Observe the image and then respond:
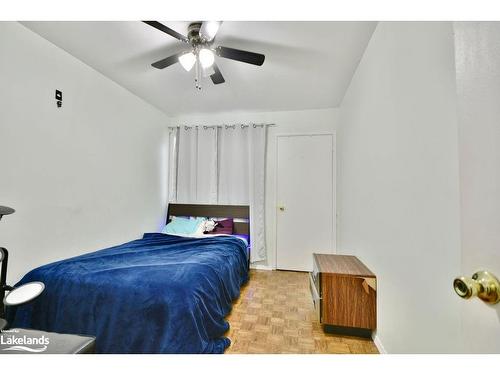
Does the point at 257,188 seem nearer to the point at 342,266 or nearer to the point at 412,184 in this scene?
the point at 342,266

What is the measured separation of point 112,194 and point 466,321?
3083 mm

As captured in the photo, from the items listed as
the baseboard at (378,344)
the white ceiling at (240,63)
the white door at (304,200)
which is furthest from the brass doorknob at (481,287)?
the white door at (304,200)

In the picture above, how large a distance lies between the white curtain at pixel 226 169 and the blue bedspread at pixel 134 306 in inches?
66.8

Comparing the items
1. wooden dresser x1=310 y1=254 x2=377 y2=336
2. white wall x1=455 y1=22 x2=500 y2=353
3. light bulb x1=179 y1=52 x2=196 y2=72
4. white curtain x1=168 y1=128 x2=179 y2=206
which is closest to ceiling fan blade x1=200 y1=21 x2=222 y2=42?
light bulb x1=179 y1=52 x2=196 y2=72

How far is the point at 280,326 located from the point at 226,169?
2349 mm

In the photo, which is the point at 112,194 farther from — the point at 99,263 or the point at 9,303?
the point at 9,303

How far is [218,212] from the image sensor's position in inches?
138

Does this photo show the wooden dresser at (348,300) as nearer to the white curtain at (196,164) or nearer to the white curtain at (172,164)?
the white curtain at (196,164)

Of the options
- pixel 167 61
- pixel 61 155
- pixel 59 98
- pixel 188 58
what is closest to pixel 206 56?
pixel 188 58

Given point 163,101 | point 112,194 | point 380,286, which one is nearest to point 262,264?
point 380,286

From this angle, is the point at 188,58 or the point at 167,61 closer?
the point at 188,58

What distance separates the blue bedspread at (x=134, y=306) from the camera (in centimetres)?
138

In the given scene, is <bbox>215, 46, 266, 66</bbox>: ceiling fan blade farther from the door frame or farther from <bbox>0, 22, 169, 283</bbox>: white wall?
the door frame

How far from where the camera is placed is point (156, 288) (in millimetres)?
1444
